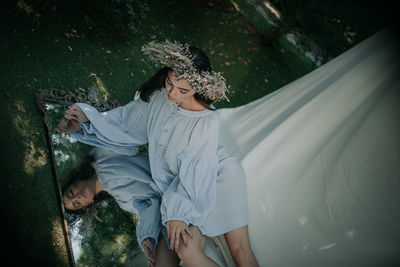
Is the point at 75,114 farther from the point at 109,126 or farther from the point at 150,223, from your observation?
the point at 150,223

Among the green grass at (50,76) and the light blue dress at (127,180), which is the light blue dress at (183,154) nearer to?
the light blue dress at (127,180)

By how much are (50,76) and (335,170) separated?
261 cm

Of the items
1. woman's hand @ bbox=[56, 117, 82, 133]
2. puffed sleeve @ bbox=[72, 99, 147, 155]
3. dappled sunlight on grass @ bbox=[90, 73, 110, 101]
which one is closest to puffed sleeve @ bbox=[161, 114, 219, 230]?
puffed sleeve @ bbox=[72, 99, 147, 155]

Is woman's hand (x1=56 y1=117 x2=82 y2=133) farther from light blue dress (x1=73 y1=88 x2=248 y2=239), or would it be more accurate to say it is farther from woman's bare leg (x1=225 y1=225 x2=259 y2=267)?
woman's bare leg (x1=225 y1=225 x2=259 y2=267)

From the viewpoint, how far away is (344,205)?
2.47 metres

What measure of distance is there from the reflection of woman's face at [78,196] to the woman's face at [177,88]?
40.4 inches

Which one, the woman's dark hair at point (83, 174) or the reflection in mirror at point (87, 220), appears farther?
the woman's dark hair at point (83, 174)

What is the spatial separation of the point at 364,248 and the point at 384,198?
1.38 ft

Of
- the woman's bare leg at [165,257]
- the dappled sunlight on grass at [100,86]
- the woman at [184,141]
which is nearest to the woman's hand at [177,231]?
the woman at [184,141]

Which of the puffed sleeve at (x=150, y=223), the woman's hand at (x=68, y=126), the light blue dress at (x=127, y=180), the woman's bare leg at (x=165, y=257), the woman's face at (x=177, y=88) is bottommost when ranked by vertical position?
the woman's bare leg at (x=165, y=257)

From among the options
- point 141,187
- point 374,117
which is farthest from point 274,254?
point 374,117

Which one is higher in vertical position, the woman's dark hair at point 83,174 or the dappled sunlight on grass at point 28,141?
the dappled sunlight on grass at point 28,141

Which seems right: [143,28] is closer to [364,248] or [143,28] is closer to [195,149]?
[195,149]

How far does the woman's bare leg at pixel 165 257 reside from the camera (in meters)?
2.07
